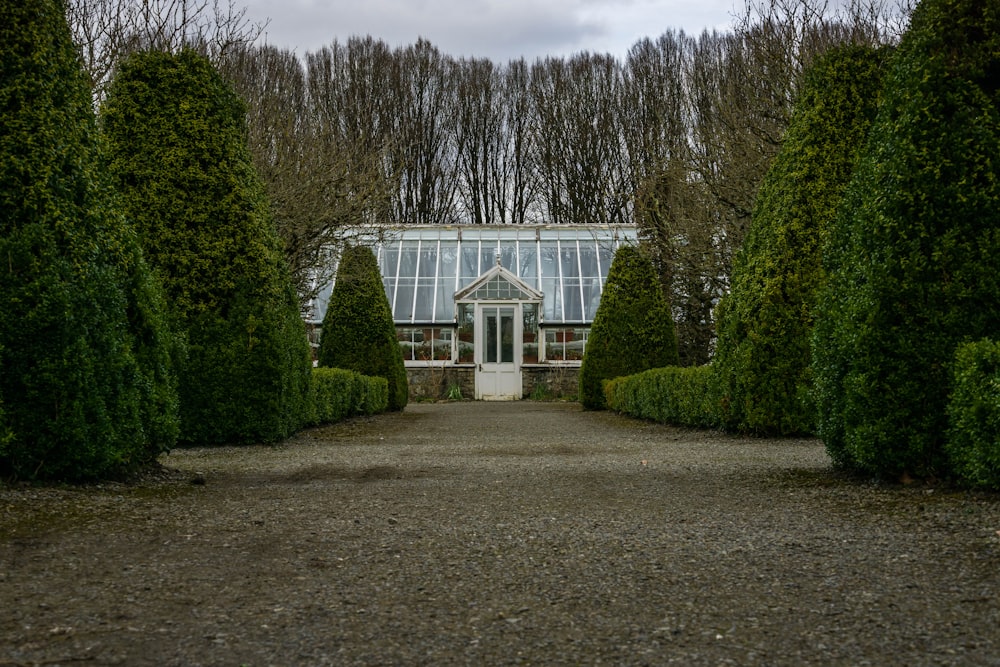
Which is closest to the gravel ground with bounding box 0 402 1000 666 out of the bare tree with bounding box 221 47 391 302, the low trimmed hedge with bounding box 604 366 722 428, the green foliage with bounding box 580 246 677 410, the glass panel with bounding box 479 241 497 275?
the low trimmed hedge with bounding box 604 366 722 428

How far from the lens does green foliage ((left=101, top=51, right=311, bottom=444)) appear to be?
28.9 feet

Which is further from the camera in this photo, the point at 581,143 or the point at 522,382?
the point at 581,143

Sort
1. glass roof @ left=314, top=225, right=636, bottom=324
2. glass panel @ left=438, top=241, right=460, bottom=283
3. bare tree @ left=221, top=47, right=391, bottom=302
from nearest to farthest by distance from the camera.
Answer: bare tree @ left=221, top=47, right=391, bottom=302 < glass roof @ left=314, top=225, right=636, bottom=324 < glass panel @ left=438, top=241, right=460, bottom=283

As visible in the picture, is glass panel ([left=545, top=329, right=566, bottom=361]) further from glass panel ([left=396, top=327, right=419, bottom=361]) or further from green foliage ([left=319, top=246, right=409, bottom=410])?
green foliage ([left=319, top=246, right=409, bottom=410])

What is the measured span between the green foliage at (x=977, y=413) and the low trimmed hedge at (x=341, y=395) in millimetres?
7327

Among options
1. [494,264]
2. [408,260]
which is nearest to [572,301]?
[494,264]

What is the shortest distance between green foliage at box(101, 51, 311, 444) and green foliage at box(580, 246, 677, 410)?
987cm

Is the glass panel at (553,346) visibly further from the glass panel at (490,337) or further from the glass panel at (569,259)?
the glass panel at (569,259)

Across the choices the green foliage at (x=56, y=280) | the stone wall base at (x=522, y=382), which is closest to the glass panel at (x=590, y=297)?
the stone wall base at (x=522, y=382)

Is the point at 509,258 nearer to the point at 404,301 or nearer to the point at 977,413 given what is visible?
the point at 404,301

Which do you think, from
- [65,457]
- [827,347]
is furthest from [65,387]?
[827,347]

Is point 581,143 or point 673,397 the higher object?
point 581,143

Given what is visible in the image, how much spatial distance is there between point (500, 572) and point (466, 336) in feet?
74.3

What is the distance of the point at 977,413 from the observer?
458 centimetres
